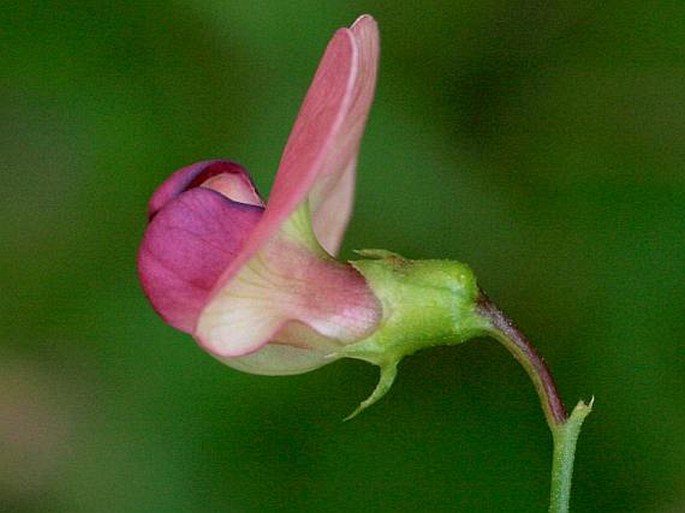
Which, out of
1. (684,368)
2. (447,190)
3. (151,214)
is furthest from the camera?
(447,190)

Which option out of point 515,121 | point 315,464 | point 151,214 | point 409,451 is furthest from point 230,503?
point 151,214

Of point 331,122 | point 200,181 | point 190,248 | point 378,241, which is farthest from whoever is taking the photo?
point 378,241

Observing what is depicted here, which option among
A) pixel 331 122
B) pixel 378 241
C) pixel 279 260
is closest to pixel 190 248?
pixel 279 260

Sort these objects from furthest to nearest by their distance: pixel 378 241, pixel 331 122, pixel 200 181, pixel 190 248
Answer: pixel 378 241 < pixel 200 181 < pixel 190 248 < pixel 331 122

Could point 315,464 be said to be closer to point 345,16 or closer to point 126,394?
point 126,394

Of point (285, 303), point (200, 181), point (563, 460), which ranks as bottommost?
point (563, 460)

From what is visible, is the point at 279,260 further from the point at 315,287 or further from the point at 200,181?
the point at 200,181
